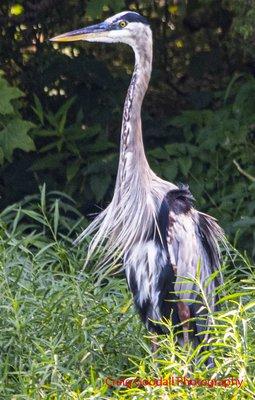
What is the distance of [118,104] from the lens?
789cm

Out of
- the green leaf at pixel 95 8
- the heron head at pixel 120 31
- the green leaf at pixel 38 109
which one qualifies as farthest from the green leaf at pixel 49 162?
the heron head at pixel 120 31

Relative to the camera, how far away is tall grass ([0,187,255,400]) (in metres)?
3.90

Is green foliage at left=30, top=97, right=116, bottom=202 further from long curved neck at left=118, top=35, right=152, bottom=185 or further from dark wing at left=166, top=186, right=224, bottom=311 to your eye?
dark wing at left=166, top=186, right=224, bottom=311

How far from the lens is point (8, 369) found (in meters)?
4.90

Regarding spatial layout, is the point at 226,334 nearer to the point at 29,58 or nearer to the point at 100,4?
the point at 100,4

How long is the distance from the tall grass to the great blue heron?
0.54 ft

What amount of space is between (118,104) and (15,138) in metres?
0.94

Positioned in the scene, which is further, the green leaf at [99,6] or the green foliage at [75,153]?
the green foliage at [75,153]

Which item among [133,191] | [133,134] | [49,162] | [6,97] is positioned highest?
[133,134]

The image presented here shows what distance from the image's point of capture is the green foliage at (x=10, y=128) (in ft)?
23.4

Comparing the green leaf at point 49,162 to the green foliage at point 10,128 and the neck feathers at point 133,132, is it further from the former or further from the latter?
the neck feathers at point 133,132

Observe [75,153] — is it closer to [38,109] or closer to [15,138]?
[38,109]

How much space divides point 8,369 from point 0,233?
3.81 ft

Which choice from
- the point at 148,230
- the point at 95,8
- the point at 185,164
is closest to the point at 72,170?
the point at 185,164
